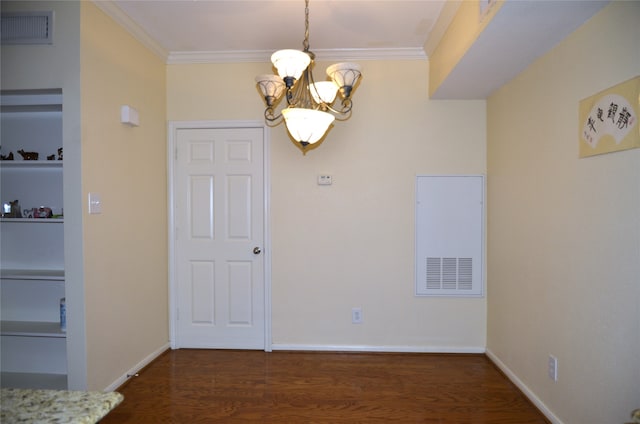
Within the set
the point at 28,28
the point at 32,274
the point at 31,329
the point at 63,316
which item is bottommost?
the point at 31,329

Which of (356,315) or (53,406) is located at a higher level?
(53,406)

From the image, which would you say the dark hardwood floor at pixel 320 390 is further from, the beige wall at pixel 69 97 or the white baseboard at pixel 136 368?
the beige wall at pixel 69 97

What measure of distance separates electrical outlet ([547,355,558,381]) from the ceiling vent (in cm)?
374

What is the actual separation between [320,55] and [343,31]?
390 mm

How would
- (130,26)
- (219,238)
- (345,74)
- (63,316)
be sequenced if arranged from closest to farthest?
(345,74)
(63,316)
(130,26)
(219,238)

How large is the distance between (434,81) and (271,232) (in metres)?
1.95

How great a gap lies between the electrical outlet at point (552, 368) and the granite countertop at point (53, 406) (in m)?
2.36

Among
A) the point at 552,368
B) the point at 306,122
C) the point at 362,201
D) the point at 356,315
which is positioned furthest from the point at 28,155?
the point at 552,368

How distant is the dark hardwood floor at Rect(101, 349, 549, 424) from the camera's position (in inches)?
86.1

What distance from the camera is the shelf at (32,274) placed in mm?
2162

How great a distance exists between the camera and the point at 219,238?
314 centimetres

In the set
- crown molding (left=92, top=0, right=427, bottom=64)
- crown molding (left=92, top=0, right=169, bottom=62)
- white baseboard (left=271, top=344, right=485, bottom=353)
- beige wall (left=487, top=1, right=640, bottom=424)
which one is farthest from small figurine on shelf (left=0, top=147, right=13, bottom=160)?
beige wall (left=487, top=1, right=640, bottom=424)

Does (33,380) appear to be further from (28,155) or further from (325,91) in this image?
(325,91)

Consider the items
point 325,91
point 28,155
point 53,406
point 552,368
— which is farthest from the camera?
point 28,155
